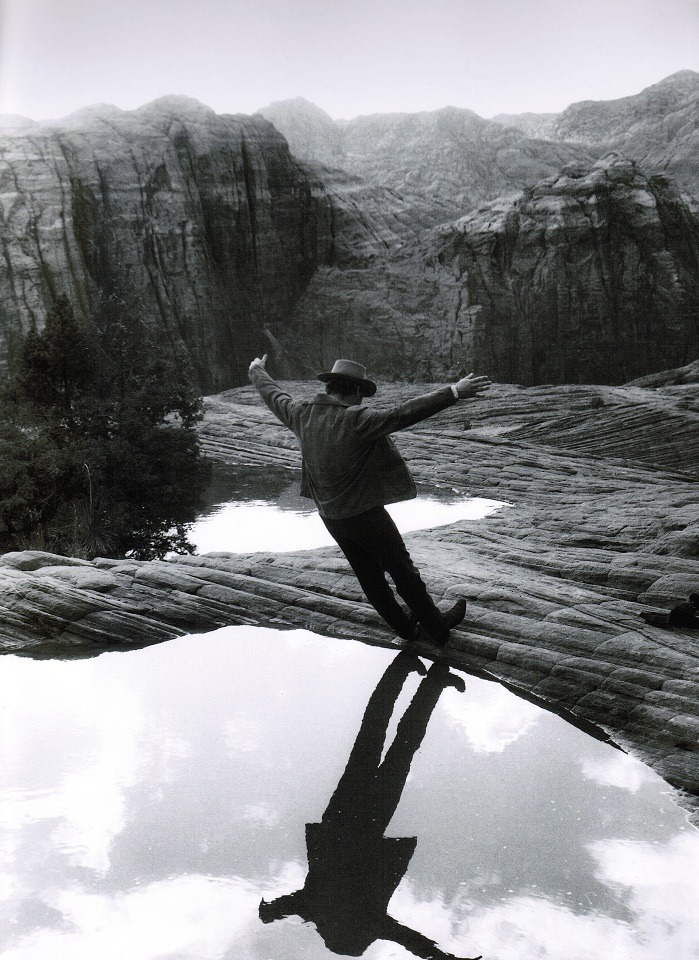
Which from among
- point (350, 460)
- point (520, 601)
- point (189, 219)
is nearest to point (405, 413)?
point (350, 460)

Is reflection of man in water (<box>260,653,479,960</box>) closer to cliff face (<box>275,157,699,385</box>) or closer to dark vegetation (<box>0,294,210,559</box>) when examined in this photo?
dark vegetation (<box>0,294,210,559</box>)

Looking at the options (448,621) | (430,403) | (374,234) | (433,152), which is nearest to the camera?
(430,403)

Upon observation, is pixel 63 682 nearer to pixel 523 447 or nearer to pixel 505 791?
pixel 505 791

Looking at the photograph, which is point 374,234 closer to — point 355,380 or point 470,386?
point 355,380

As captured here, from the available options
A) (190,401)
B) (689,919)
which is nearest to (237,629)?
(689,919)

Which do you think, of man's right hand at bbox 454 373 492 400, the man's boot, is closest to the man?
the man's boot
